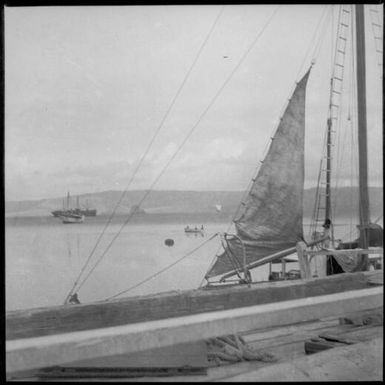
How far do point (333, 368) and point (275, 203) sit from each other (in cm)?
648

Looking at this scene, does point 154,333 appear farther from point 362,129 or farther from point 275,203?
point 275,203

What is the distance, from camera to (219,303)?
3719 mm

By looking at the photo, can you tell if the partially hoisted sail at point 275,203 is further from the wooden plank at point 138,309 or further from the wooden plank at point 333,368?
the wooden plank at point 333,368

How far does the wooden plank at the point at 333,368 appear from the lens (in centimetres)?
217

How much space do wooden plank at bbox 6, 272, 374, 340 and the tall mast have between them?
176 inches

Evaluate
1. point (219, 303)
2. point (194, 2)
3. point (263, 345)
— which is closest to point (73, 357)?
point (194, 2)

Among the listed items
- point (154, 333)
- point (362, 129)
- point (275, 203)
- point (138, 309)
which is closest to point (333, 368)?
point (154, 333)

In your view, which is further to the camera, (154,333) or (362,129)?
(362,129)

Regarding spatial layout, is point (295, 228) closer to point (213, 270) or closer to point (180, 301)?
point (213, 270)

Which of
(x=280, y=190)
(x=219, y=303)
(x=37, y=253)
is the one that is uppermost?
(x=280, y=190)

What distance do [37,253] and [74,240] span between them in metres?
11.3

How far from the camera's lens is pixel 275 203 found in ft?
28.7

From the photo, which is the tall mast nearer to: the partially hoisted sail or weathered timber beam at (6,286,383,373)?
the partially hoisted sail

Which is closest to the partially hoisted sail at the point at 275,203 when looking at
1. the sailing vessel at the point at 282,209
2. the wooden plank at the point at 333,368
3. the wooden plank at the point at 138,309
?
the sailing vessel at the point at 282,209
